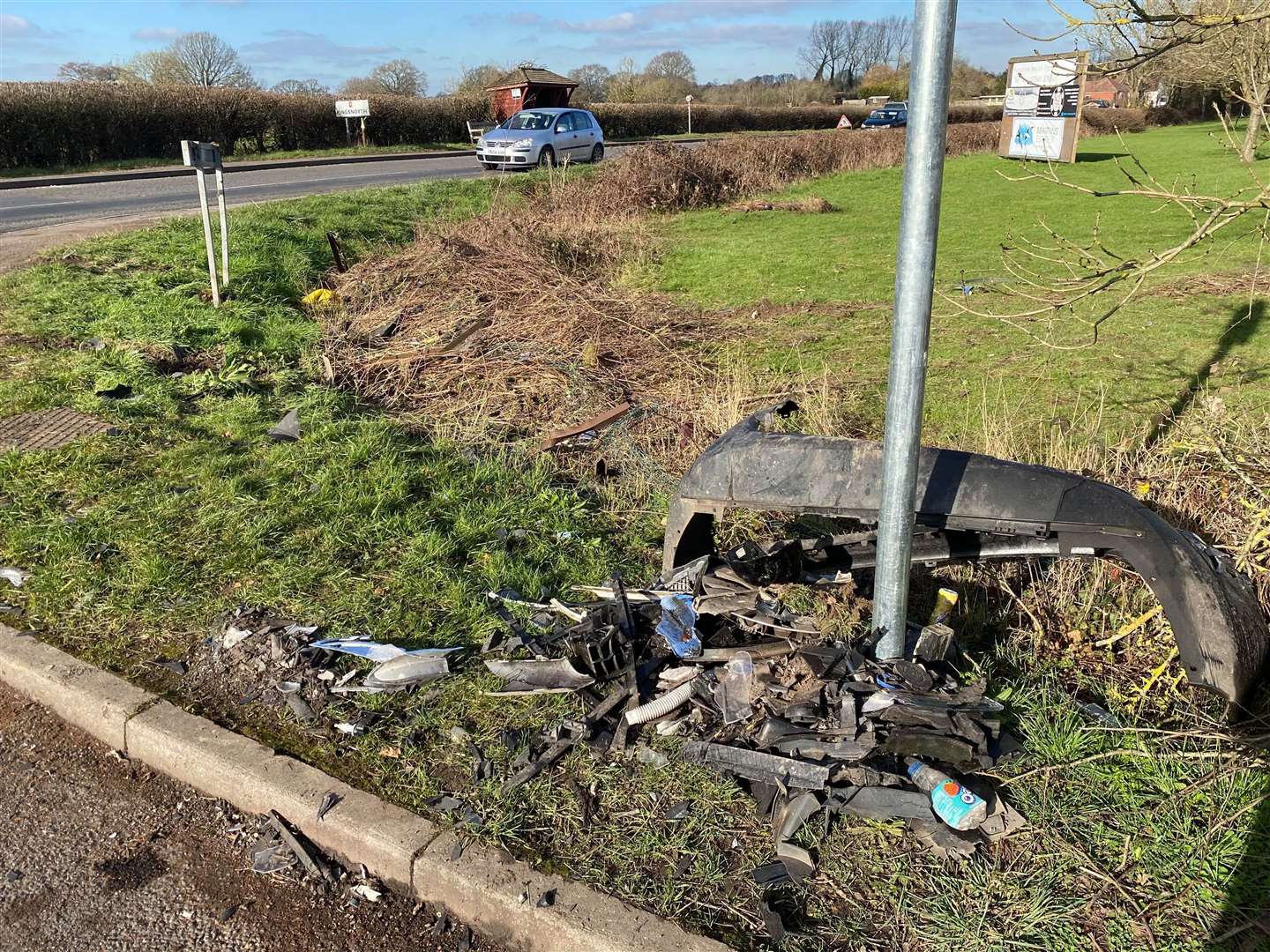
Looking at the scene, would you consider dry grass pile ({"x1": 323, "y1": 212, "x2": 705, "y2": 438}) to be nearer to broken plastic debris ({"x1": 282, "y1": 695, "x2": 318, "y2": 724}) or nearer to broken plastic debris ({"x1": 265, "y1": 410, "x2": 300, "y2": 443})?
broken plastic debris ({"x1": 265, "y1": 410, "x2": 300, "y2": 443})

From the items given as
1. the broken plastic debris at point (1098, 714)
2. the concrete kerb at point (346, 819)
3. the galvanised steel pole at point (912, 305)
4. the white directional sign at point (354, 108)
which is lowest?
the concrete kerb at point (346, 819)

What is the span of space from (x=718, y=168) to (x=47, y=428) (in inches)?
687

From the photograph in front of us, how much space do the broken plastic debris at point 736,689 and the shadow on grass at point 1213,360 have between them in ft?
10.7

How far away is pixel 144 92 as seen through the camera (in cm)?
2808

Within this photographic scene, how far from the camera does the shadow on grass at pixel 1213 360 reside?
572cm

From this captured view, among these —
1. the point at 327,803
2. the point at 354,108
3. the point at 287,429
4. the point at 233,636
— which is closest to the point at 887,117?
the point at 354,108

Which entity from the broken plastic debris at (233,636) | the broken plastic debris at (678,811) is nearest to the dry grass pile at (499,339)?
the broken plastic debris at (233,636)

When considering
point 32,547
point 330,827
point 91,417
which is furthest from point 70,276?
point 330,827

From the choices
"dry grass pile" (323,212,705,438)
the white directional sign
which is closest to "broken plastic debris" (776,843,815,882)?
"dry grass pile" (323,212,705,438)

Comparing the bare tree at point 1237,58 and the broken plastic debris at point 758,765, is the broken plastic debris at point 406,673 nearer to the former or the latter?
the broken plastic debris at point 758,765

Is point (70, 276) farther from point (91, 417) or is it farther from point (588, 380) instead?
point (588, 380)

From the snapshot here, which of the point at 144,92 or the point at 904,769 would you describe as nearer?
the point at 904,769

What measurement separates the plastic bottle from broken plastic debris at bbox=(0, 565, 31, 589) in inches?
165

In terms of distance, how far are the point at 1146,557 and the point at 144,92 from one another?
33316mm
